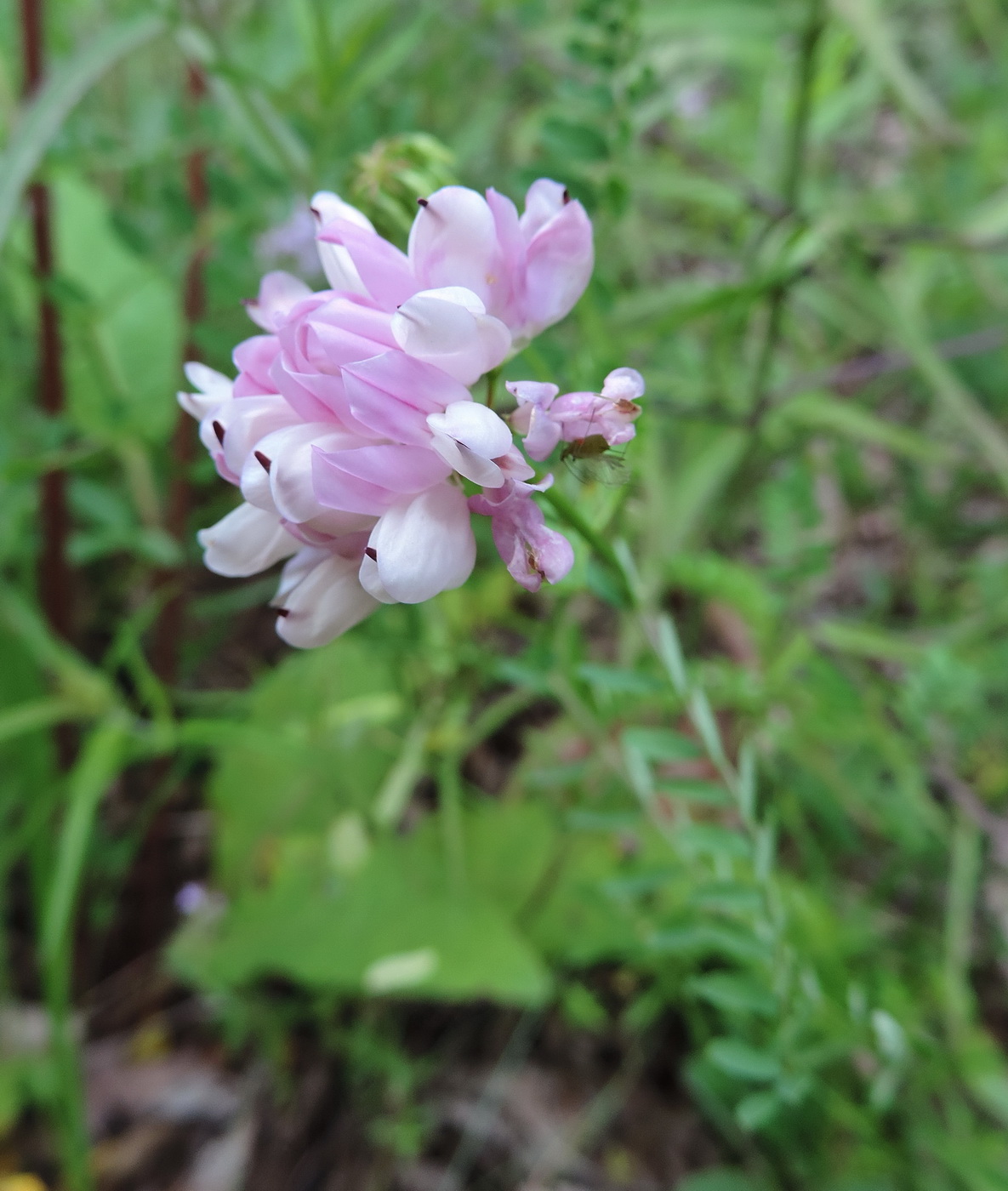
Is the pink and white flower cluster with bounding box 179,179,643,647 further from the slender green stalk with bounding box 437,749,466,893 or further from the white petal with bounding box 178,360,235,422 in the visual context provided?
the slender green stalk with bounding box 437,749,466,893

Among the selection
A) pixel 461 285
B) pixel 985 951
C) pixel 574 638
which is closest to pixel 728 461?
pixel 574 638

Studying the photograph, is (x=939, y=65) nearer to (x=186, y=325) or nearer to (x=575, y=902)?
(x=186, y=325)

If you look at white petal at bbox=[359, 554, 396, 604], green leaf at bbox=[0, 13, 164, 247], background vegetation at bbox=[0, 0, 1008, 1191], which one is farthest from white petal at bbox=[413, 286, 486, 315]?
green leaf at bbox=[0, 13, 164, 247]

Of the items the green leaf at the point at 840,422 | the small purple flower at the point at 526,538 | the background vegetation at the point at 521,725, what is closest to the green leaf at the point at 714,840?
the background vegetation at the point at 521,725

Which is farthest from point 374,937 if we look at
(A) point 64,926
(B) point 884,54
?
(B) point 884,54

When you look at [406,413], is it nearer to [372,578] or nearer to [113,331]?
[372,578]
